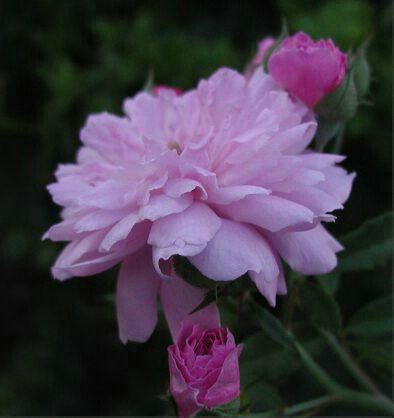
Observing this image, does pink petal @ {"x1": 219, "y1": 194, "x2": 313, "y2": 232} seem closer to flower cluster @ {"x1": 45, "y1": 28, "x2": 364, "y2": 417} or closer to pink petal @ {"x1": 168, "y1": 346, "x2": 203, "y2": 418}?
flower cluster @ {"x1": 45, "y1": 28, "x2": 364, "y2": 417}

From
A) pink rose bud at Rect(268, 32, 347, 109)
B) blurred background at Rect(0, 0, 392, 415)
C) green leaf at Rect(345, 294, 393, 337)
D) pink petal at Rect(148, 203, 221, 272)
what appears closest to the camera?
pink petal at Rect(148, 203, 221, 272)

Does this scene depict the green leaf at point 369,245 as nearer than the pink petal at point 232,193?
No

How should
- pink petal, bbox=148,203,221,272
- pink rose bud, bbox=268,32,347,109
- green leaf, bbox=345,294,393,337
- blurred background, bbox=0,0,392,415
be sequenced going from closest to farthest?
pink petal, bbox=148,203,221,272 < pink rose bud, bbox=268,32,347,109 < green leaf, bbox=345,294,393,337 < blurred background, bbox=0,0,392,415

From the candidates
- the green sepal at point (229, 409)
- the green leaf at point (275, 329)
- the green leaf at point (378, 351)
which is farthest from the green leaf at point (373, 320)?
the green sepal at point (229, 409)

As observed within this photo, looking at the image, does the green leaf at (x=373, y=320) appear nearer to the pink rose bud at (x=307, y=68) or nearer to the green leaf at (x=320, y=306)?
the green leaf at (x=320, y=306)

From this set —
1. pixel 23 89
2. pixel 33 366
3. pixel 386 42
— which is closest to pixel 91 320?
pixel 33 366

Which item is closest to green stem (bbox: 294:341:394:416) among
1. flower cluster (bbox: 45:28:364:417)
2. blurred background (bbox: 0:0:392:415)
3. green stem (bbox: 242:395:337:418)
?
green stem (bbox: 242:395:337:418)

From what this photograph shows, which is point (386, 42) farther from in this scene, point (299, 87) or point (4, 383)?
point (4, 383)
